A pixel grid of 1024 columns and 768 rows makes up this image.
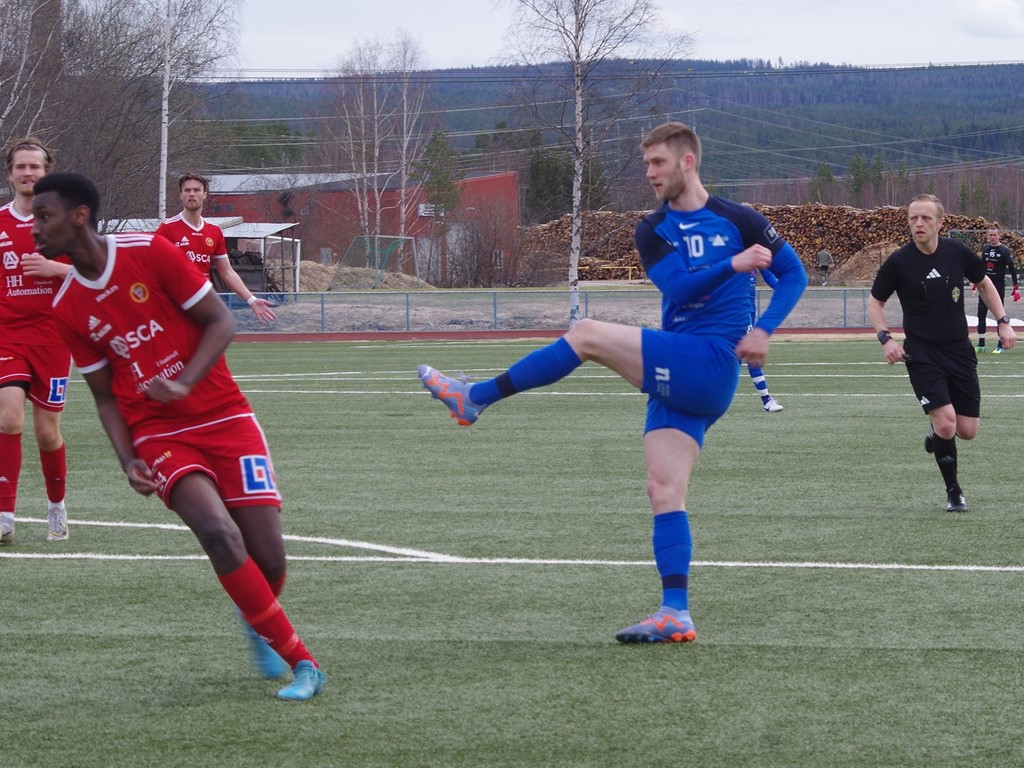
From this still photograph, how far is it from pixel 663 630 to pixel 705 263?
150cm

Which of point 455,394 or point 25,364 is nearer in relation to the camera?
point 455,394

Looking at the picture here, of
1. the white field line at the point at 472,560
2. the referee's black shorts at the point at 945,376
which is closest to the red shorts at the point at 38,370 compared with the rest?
the white field line at the point at 472,560

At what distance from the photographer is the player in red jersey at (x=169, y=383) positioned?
4.89 metres

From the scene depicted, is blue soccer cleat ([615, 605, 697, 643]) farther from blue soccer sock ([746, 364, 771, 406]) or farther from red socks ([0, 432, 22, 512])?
blue soccer sock ([746, 364, 771, 406])

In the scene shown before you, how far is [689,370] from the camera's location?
5.68 metres

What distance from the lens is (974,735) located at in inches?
179

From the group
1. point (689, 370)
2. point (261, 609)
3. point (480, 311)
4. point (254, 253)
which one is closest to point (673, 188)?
point (689, 370)

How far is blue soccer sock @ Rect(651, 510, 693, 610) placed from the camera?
19.3 ft

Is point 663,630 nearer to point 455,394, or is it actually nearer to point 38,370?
point 455,394

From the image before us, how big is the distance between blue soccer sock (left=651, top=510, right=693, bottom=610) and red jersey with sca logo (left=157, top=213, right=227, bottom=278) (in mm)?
6527

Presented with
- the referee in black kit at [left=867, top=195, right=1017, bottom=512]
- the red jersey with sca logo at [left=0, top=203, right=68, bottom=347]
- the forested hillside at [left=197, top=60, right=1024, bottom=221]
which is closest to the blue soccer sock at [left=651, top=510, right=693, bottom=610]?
the referee in black kit at [left=867, top=195, right=1017, bottom=512]

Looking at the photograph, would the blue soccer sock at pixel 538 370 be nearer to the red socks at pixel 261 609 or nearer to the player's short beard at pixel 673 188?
the player's short beard at pixel 673 188

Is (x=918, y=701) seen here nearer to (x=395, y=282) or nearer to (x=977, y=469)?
(x=977, y=469)

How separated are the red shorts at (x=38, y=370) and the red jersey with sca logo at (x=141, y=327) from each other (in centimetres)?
331
